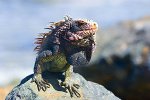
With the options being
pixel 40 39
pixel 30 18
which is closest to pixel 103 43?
pixel 40 39

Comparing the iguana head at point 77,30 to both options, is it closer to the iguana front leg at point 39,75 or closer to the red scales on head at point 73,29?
the red scales on head at point 73,29

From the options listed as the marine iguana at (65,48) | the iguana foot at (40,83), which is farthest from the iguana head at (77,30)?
the iguana foot at (40,83)

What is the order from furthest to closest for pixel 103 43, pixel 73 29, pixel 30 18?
1. pixel 30 18
2. pixel 103 43
3. pixel 73 29

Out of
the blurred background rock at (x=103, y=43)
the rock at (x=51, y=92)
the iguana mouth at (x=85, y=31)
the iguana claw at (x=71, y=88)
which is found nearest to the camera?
the iguana mouth at (x=85, y=31)

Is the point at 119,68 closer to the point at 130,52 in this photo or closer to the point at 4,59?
the point at 130,52

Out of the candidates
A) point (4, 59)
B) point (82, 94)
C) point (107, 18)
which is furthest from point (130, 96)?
point (107, 18)

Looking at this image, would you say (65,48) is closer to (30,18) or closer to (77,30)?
(77,30)

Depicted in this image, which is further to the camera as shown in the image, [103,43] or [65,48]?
[103,43]
